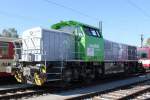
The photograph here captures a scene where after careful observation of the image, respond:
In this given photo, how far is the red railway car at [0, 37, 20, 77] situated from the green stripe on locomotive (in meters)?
2.78

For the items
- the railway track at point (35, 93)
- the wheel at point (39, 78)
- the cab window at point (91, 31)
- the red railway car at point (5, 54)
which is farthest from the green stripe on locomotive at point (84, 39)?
the wheel at point (39, 78)

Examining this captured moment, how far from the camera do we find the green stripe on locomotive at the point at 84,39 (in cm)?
1524

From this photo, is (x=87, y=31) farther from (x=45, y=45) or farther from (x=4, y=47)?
(x=4, y=47)

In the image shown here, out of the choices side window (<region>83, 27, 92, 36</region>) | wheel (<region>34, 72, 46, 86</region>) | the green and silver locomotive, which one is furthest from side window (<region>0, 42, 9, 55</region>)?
side window (<region>83, 27, 92, 36</region>)

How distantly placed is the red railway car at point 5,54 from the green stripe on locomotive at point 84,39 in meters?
2.78

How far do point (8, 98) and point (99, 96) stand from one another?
12.1ft

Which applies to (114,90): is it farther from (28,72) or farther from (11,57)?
(11,57)

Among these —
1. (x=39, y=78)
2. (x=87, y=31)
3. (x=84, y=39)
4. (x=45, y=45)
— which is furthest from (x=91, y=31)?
(x=39, y=78)

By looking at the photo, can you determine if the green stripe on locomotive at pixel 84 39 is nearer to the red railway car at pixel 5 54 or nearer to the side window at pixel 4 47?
the red railway car at pixel 5 54

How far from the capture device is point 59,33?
560 inches

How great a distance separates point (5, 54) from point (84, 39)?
4.66 m

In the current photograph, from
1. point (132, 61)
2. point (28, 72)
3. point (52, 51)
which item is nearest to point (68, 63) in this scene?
point (52, 51)

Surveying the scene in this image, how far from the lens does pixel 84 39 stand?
49.8 feet

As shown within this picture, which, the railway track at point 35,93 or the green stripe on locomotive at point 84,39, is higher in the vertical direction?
the green stripe on locomotive at point 84,39
